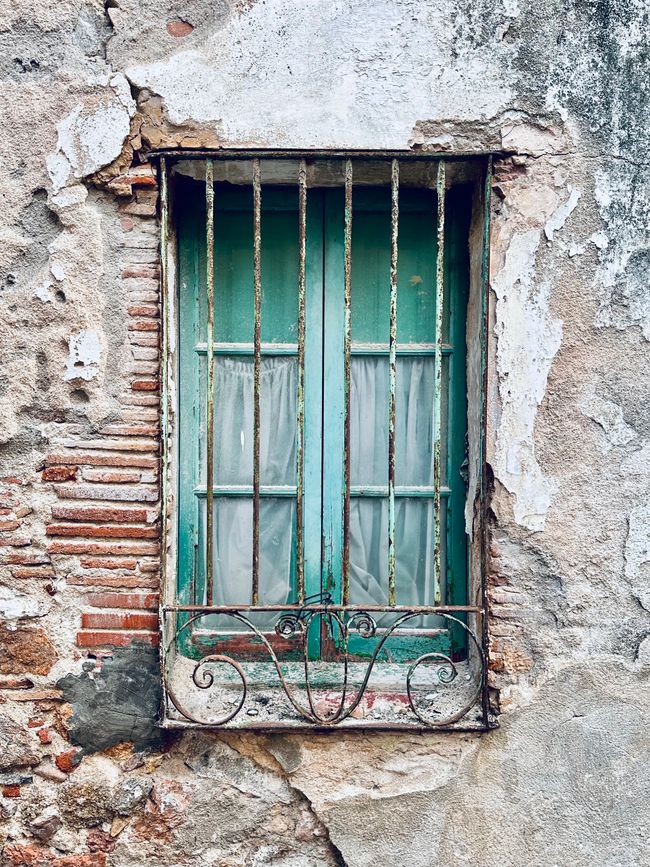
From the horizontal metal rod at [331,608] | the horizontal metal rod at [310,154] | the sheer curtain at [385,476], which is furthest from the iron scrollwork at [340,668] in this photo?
the horizontal metal rod at [310,154]

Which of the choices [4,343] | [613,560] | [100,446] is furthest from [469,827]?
[4,343]

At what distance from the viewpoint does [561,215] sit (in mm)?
2273

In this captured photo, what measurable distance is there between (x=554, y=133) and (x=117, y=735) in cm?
231

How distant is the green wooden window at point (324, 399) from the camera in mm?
2506

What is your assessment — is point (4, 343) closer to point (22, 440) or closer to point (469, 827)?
point (22, 440)

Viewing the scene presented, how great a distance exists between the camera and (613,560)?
7.51 ft

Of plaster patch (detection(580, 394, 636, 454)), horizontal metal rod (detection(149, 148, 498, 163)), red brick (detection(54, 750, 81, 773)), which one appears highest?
horizontal metal rod (detection(149, 148, 498, 163))

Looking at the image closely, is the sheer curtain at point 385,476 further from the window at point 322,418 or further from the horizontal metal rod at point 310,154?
the horizontal metal rod at point 310,154

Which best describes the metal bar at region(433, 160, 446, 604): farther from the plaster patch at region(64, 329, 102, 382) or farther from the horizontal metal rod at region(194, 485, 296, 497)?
the plaster patch at region(64, 329, 102, 382)

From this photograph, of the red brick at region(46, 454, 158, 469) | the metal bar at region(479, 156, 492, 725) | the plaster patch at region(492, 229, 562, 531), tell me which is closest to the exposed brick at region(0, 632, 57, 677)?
the red brick at region(46, 454, 158, 469)

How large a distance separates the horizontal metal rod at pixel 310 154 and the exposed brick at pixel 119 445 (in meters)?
0.89

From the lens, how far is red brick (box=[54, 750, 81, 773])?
229 centimetres

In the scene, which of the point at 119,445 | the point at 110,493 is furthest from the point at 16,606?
the point at 119,445

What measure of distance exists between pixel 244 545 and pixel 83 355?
821 millimetres
